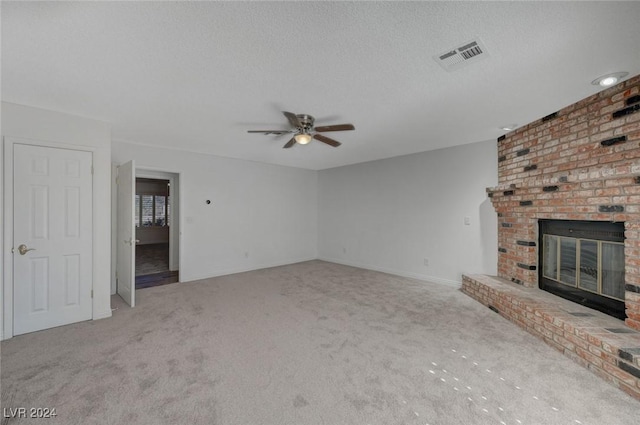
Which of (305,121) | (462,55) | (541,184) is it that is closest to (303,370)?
(305,121)

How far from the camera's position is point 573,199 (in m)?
2.82

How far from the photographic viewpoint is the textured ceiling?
4.91ft

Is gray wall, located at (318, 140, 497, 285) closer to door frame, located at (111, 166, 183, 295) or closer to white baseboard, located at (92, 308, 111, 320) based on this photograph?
door frame, located at (111, 166, 183, 295)

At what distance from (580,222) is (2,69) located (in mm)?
5555

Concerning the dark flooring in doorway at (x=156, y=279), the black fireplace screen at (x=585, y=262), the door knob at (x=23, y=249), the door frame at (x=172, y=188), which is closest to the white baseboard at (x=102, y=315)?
the door knob at (x=23, y=249)

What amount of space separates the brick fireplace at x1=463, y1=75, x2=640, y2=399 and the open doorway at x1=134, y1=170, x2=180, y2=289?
557 cm

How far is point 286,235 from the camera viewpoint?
21.4ft

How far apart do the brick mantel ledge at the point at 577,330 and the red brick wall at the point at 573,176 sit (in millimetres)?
279

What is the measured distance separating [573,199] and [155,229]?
11.4m

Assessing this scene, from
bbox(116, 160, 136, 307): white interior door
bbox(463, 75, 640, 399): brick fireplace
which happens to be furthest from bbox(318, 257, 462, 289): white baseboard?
bbox(116, 160, 136, 307): white interior door

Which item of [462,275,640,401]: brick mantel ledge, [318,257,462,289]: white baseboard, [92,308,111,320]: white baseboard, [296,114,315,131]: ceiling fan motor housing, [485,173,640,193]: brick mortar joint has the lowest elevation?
[92,308,111,320]: white baseboard

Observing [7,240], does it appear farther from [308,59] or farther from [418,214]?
[418,214]

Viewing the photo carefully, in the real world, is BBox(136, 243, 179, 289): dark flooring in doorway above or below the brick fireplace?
below

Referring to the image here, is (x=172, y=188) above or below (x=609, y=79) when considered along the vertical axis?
below
